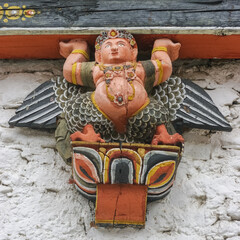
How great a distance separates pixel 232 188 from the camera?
6.75 feet

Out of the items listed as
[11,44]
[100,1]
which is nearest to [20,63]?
[11,44]

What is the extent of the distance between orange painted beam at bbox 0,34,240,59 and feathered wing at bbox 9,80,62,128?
0.72 feet

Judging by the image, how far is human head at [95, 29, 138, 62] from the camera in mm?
2094

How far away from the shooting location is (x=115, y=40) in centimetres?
208

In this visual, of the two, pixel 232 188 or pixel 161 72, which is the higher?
pixel 161 72

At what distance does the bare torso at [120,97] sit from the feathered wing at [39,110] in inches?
13.1

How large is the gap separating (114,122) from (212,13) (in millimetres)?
892

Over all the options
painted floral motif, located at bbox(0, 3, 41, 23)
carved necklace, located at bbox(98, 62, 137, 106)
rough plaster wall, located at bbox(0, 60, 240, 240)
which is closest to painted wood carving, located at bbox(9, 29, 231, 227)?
carved necklace, located at bbox(98, 62, 137, 106)

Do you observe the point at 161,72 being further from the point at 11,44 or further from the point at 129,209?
the point at 11,44

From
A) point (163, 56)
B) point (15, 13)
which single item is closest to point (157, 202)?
point (163, 56)

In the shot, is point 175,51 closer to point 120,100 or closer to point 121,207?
point 120,100

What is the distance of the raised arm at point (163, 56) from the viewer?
2.05 meters

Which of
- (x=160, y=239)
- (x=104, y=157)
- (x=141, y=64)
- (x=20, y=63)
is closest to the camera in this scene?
(x=104, y=157)

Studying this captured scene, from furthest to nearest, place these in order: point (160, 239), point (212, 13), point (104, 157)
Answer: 1. point (212, 13)
2. point (160, 239)
3. point (104, 157)
